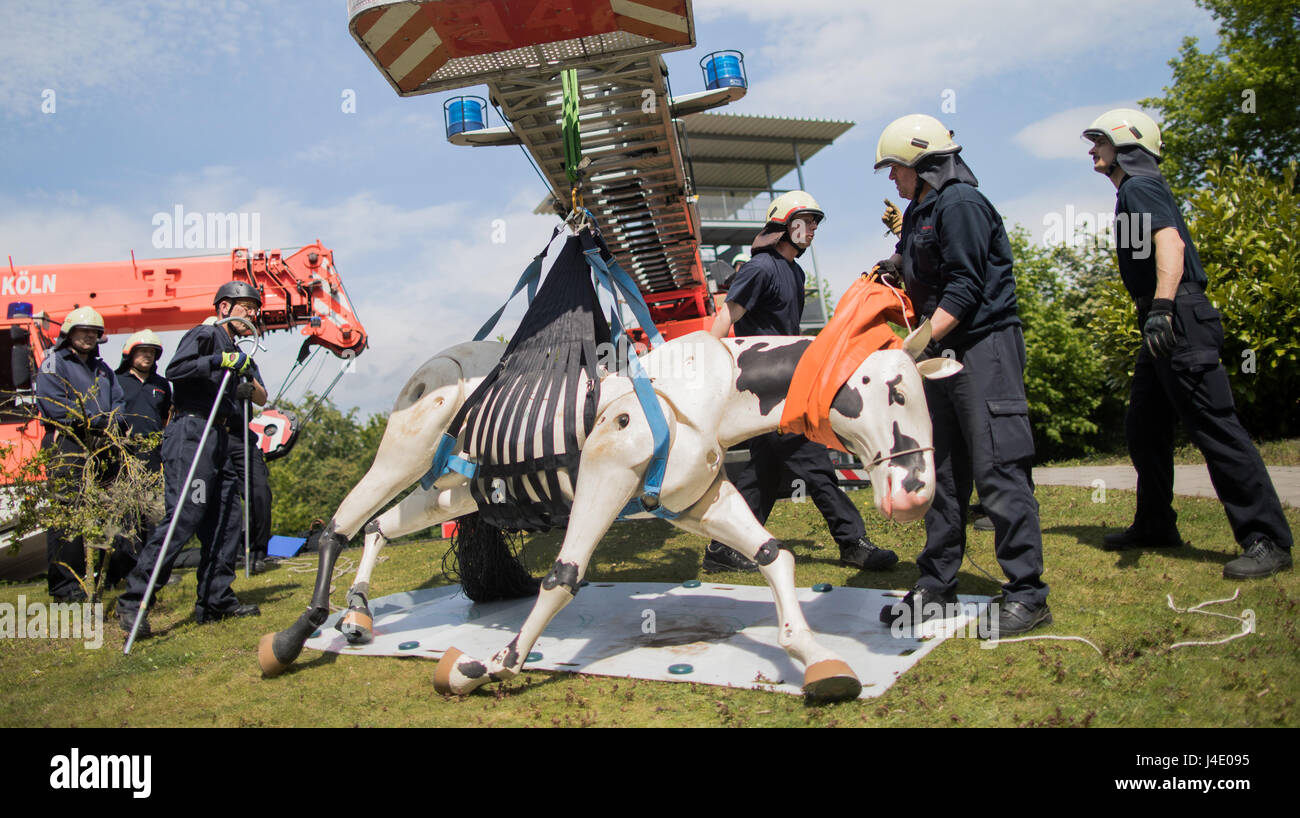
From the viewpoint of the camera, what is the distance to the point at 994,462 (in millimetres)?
3457

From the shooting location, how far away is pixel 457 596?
5.40 meters

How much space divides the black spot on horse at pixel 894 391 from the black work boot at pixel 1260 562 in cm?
200

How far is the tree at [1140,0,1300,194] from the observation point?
17203 millimetres

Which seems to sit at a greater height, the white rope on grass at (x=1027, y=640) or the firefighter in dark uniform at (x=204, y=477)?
the firefighter in dark uniform at (x=204, y=477)

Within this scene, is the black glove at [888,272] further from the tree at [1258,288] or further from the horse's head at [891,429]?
the tree at [1258,288]

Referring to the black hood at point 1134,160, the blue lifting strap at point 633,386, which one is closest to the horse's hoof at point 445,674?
the blue lifting strap at point 633,386

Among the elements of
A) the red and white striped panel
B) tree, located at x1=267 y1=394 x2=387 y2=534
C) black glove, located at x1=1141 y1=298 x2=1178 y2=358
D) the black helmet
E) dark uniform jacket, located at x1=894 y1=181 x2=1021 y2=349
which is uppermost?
the red and white striped panel

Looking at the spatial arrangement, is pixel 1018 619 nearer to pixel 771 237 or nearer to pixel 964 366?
pixel 964 366

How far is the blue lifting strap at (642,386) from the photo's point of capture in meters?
3.24

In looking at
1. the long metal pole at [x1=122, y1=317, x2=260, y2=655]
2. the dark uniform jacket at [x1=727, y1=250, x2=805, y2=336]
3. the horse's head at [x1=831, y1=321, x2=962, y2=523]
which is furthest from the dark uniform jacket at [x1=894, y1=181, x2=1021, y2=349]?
the long metal pole at [x1=122, y1=317, x2=260, y2=655]

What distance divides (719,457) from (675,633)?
1.05m

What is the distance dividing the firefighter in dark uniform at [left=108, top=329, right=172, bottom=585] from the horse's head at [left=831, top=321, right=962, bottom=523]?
6.08 meters

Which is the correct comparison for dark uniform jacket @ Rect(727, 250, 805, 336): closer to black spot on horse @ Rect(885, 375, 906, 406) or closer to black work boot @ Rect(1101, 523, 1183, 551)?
black spot on horse @ Rect(885, 375, 906, 406)

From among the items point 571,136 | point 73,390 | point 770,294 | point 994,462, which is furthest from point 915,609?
point 73,390
